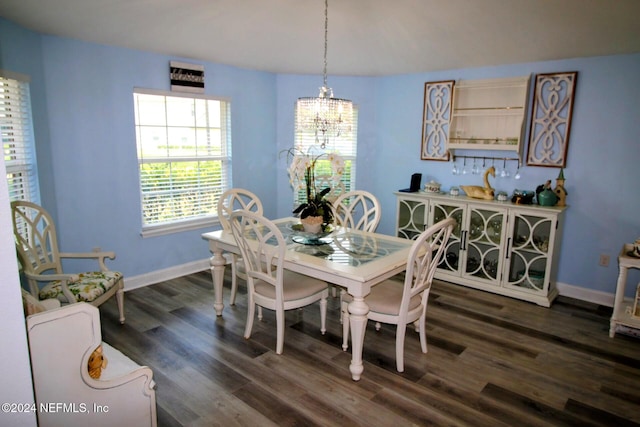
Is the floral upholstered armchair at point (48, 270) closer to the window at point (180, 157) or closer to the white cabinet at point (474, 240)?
the window at point (180, 157)

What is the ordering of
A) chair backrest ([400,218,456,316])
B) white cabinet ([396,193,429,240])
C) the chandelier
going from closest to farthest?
chair backrest ([400,218,456,316]) < the chandelier < white cabinet ([396,193,429,240])

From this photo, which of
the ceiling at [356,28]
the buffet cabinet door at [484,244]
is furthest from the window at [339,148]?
the buffet cabinet door at [484,244]

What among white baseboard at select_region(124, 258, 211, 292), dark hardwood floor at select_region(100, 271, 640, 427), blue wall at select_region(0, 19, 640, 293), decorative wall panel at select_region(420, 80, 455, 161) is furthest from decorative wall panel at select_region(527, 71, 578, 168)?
white baseboard at select_region(124, 258, 211, 292)

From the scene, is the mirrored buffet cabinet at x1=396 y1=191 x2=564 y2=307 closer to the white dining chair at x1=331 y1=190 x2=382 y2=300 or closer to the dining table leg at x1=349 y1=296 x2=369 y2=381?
the white dining chair at x1=331 y1=190 x2=382 y2=300

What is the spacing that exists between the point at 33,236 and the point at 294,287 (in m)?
1.89

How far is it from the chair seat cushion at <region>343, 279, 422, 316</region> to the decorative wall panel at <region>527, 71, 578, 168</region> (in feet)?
7.08

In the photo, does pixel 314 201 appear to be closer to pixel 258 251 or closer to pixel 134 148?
pixel 258 251

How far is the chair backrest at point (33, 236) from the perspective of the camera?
9.02 ft

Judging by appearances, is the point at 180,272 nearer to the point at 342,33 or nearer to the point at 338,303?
the point at 338,303

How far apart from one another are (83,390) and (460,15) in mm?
A: 2934

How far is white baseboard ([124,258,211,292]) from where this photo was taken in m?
3.90

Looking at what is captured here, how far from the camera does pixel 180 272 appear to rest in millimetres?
4281

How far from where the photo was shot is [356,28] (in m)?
3.10

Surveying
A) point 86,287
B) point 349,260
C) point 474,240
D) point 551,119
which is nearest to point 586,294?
point 474,240
